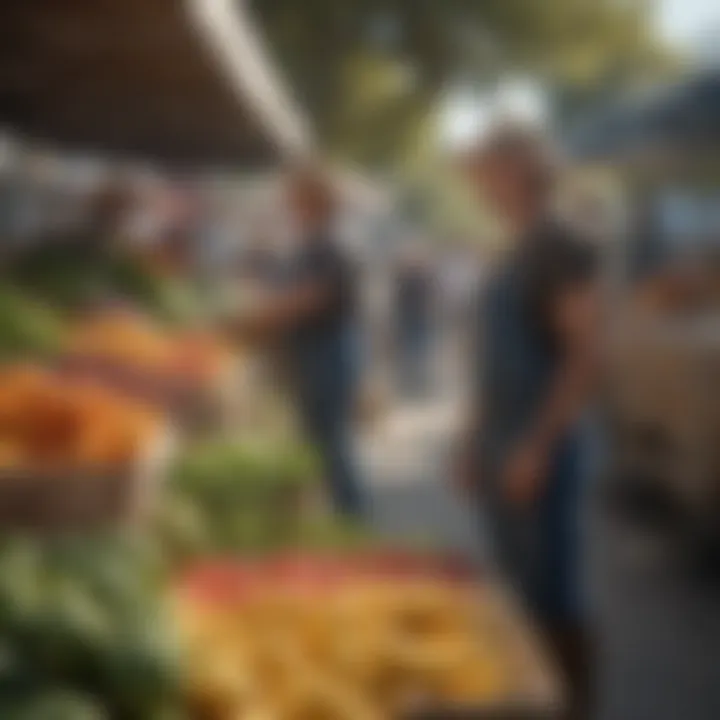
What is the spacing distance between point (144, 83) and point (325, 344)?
9.2 inches

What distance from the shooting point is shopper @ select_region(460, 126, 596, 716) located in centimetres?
92

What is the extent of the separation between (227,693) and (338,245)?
33cm

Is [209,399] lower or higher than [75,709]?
higher

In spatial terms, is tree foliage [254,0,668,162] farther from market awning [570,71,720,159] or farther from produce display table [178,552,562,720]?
produce display table [178,552,562,720]

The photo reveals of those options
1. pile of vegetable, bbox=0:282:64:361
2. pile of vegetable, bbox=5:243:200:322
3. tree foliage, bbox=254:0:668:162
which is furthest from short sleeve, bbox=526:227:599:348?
pile of vegetable, bbox=0:282:64:361

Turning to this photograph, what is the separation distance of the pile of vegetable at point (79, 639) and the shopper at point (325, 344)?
185 millimetres

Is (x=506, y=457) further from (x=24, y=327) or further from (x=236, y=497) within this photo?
(x=24, y=327)

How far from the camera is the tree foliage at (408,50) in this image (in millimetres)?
892

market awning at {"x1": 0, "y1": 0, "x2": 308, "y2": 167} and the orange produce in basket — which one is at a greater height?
market awning at {"x1": 0, "y1": 0, "x2": 308, "y2": 167}

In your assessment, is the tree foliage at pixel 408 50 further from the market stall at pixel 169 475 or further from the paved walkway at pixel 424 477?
the paved walkway at pixel 424 477

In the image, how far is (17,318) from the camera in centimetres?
98

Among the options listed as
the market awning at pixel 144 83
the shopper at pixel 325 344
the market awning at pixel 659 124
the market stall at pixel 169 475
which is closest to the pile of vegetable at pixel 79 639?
the market stall at pixel 169 475

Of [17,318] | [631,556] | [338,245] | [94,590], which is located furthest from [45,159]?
[631,556]

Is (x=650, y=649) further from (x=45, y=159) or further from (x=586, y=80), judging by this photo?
(x=45, y=159)
